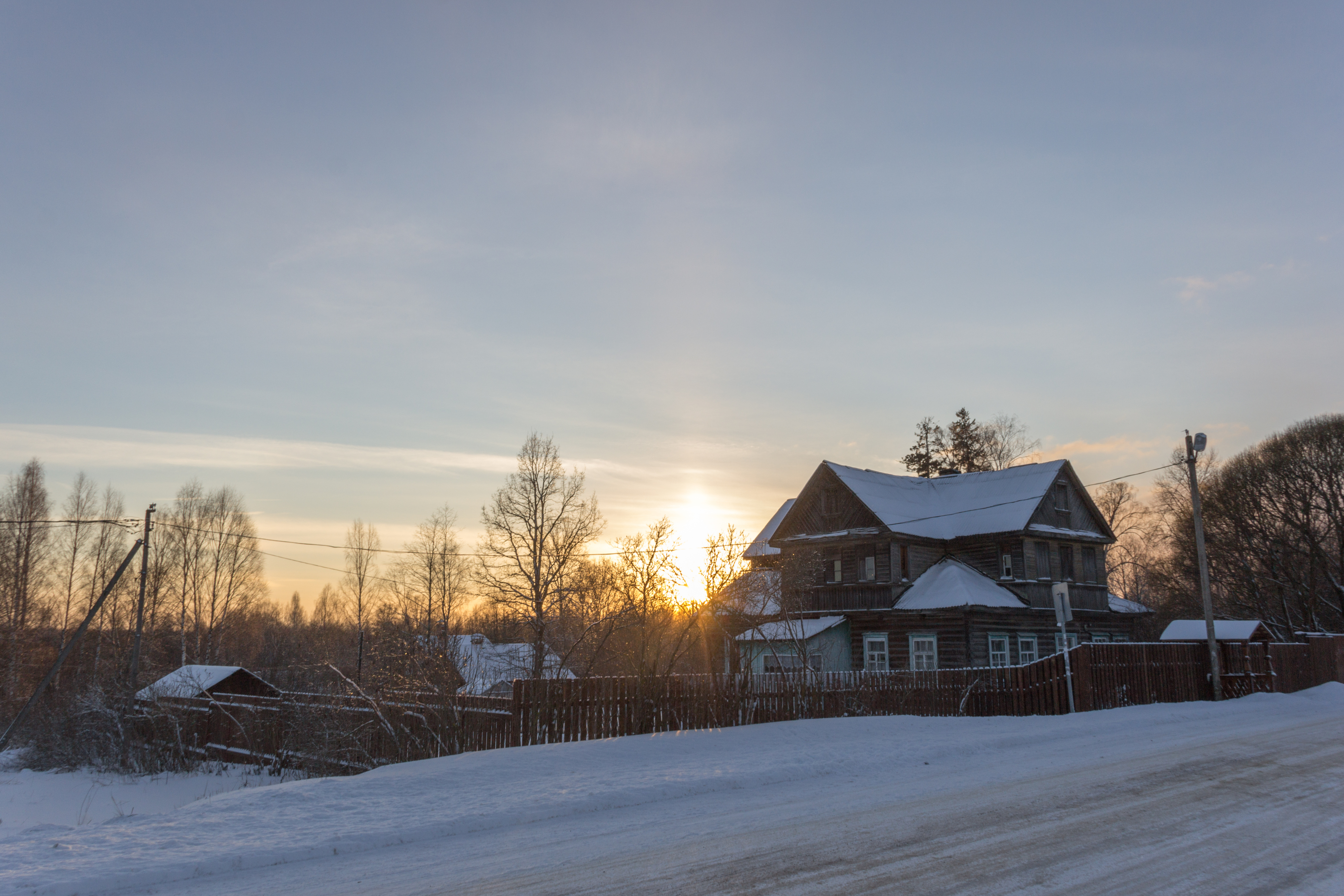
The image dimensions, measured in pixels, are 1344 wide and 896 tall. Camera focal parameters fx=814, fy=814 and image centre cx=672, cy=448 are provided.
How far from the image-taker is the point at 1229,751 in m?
13.1

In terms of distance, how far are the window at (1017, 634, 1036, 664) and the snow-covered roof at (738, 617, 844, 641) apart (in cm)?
748

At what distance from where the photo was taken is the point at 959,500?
137ft

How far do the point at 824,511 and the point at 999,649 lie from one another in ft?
31.8

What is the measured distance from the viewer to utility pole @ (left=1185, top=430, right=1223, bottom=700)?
24219 millimetres

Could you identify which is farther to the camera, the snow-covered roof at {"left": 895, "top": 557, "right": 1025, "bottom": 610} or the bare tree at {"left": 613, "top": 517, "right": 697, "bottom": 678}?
the snow-covered roof at {"left": 895, "top": 557, "right": 1025, "bottom": 610}

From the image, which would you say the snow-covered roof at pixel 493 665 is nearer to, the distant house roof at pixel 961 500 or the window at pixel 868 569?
the window at pixel 868 569

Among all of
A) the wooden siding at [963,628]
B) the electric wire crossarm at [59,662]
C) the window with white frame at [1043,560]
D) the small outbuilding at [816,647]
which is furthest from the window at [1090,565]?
the electric wire crossarm at [59,662]

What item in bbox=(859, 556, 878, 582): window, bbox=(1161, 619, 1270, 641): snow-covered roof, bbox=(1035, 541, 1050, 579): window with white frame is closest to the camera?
bbox=(1161, 619, 1270, 641): snow-covered roof

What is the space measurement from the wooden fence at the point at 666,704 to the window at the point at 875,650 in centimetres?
1287

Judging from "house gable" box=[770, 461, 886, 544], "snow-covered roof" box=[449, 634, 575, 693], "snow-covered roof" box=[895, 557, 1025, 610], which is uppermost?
"house gable" box=[770, 461, 886, 544]

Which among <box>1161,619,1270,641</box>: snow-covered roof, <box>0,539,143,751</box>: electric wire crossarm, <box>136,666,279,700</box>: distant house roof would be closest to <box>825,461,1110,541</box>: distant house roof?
<box>1161,619,1270,641</box>: snow-covered roof

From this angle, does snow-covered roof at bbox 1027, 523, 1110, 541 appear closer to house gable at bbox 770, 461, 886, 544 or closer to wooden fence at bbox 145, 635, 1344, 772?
house gable at bbox 770, 461, 886, 544

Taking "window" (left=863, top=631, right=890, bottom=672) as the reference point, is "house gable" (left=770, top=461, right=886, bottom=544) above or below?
above

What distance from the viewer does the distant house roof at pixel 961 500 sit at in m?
36.9
